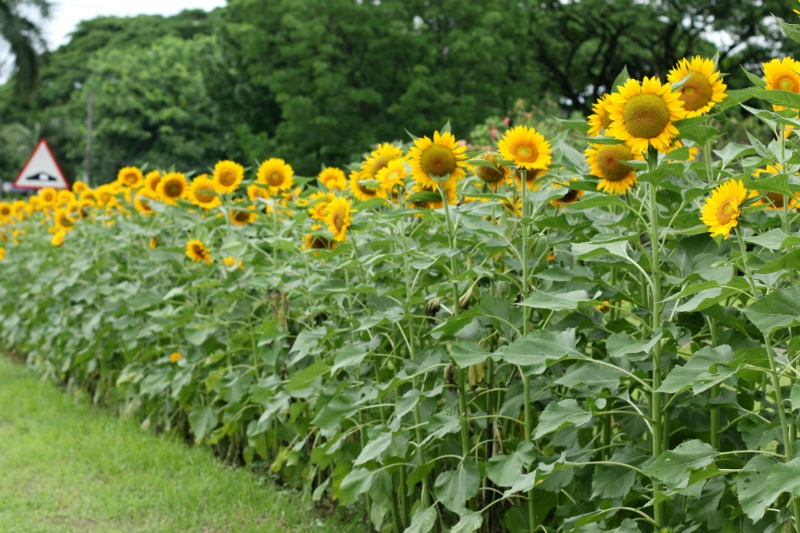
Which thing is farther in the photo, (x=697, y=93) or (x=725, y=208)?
(x=697, y=93)

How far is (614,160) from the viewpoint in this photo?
181 cm

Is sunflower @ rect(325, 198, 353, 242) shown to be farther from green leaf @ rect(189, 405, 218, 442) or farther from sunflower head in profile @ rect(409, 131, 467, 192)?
green leaf @ rect(189, 405, 218, 442)

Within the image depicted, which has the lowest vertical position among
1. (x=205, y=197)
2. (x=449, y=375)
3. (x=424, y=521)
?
(x=424, y=521)

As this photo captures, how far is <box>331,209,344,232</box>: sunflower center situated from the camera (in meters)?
2.41

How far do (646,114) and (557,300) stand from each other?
0.49 meters

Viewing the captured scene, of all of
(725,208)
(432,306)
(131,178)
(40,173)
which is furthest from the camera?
(40,173)

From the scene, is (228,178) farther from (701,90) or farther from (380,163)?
(701,90)

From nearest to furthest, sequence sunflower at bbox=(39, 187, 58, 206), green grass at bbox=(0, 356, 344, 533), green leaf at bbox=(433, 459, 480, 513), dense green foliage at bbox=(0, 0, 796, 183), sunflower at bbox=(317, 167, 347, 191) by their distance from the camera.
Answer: green leaf at bbox=(433, 459, 480, 513)
green grass at bbox=(0, 356, 344, 533)
sunflower at bbox=(317, 167, 347, 191)
sunflower at bbox=(39, 187, 58, 206)
dense green foliage at bbox=(0, 0, 796, 183)

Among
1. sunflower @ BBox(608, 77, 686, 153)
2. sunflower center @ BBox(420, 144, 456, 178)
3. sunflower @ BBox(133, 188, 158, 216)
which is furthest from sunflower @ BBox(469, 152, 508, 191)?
sunflower @ BBox(133, 188, 158, 216)

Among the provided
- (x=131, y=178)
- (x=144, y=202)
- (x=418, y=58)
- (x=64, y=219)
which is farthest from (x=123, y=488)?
(x=418, y=58)

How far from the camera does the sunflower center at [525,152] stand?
6.63 feet

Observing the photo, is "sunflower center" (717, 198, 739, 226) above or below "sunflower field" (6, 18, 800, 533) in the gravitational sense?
above

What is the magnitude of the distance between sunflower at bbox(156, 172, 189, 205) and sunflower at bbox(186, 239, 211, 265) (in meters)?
0.54

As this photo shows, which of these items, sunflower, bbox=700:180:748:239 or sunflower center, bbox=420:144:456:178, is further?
sunflower center, bbox=420:144:456:178
